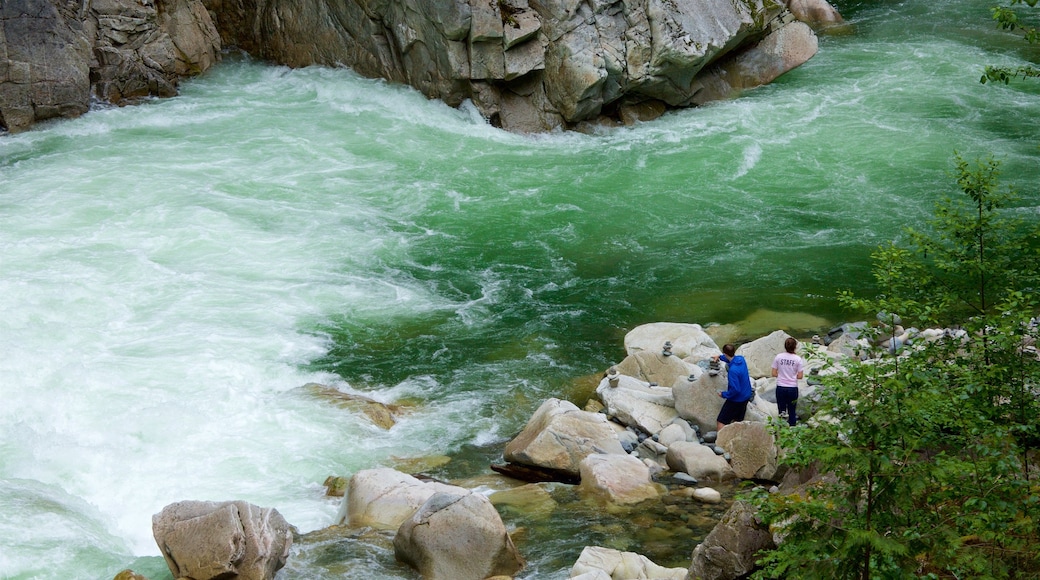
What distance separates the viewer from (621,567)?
381 inches

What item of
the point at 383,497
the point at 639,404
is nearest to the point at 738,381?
the point at 639,404

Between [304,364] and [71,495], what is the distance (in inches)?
169

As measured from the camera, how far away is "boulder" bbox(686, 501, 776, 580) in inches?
344

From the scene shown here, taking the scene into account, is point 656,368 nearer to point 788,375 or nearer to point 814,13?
point 788,375

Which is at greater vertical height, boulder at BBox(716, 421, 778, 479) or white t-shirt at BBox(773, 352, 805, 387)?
white t-shirt at BBox(773, 352, 805, 387)

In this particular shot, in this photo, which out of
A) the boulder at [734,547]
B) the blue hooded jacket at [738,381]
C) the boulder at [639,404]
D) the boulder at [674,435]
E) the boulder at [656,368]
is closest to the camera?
the boulder at [734,547]

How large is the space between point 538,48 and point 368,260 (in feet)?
29.0

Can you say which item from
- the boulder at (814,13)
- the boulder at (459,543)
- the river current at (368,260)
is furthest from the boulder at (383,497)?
the boulder at (814,13)

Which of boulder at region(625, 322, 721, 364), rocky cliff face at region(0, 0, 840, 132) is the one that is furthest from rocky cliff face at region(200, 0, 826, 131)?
boulder at region(625, 322, 721, 364)

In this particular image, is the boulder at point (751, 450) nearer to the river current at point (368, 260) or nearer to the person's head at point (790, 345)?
the person's head at point (790, 345)

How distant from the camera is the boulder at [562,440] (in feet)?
40.6

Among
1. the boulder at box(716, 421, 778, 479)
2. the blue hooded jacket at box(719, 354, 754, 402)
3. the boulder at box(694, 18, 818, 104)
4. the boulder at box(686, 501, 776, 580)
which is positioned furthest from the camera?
the boulder at box(694, 18, 818, 104)

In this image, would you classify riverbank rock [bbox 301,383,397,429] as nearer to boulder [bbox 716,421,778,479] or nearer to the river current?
the river current

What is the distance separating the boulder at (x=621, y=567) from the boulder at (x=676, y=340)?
5571 mm
